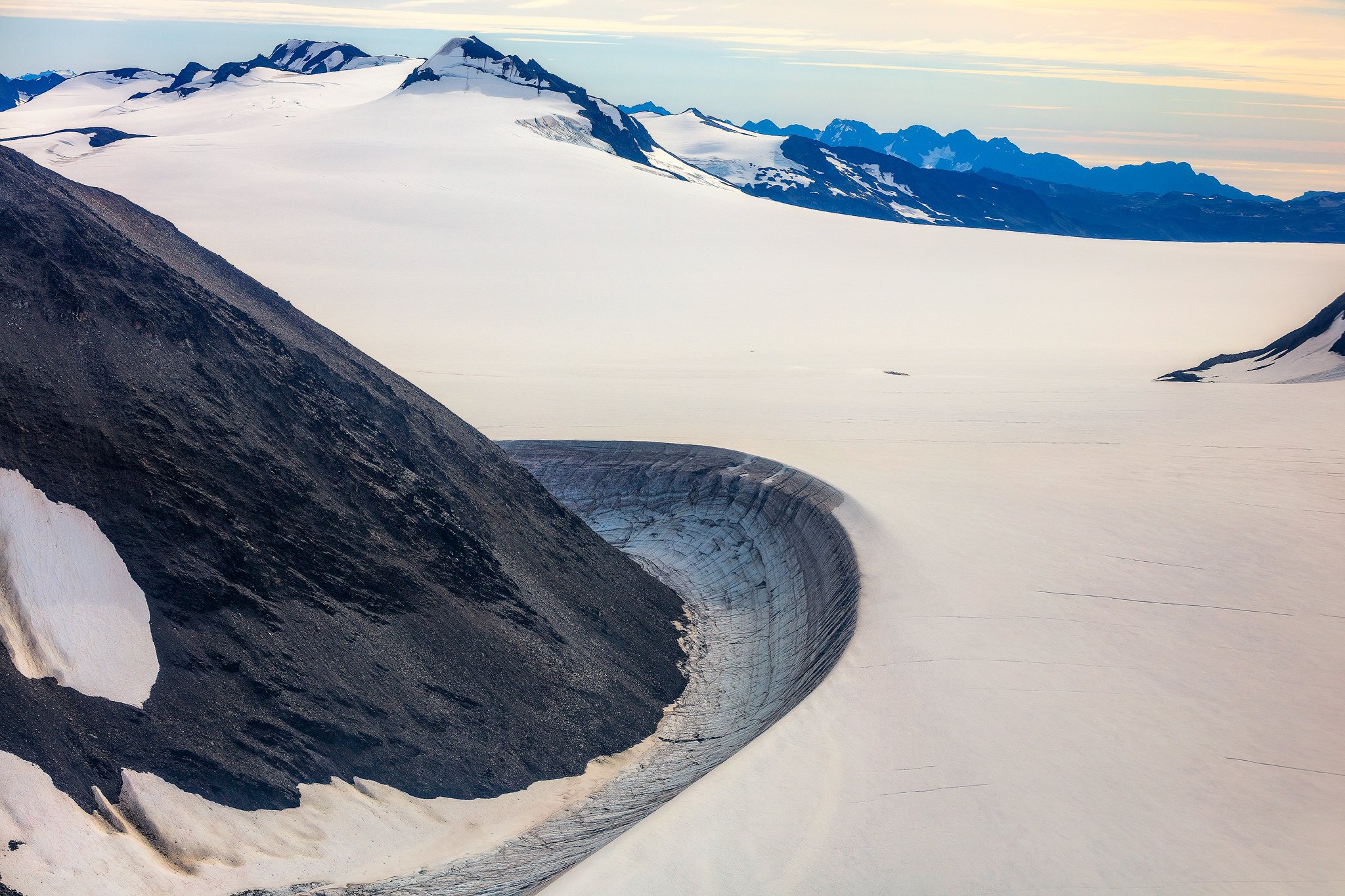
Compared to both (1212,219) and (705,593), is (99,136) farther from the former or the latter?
(1212,219)

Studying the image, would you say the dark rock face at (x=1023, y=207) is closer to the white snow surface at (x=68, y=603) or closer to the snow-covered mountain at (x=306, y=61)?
the snow-covered mountain at (x=306, y=61)

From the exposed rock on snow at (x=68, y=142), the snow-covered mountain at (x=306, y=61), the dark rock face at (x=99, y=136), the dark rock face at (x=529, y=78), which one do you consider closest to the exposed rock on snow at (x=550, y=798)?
the exposed rock on snow at (x=68, y=142)

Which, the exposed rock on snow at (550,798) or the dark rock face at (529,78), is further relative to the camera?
the dark rock face at (529,78)

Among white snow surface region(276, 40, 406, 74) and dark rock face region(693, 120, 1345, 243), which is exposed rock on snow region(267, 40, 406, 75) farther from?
dark rock face region(693, 120, 1345, 243)

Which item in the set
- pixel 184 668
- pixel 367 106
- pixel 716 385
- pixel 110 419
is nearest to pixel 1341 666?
pixel 184 668

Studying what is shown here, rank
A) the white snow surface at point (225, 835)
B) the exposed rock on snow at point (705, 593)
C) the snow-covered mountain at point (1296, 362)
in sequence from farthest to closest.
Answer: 1. the snow-covered mountain at point (1296, 362)
2. the exposed rock on snow at point (705, 593)
3. the white snow surface at point (225, 835)

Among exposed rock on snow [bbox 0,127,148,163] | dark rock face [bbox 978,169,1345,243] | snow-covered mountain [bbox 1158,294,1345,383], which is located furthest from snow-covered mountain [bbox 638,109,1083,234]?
snow-covered mountain [bbox 1158,294,1345,383]

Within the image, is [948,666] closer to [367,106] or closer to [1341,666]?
[1341,666]
